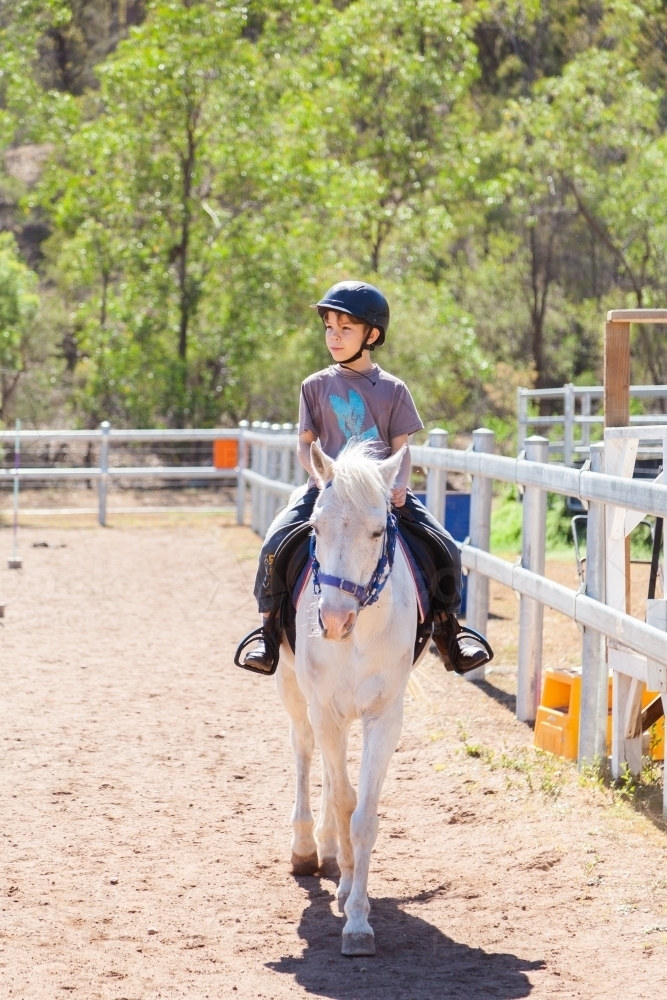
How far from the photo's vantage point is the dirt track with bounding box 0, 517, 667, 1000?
3.99 m

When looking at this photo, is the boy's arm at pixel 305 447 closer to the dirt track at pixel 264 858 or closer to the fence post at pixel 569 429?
the dirt track at pixel 264 858

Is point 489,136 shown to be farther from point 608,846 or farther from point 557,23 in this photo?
point 608,846

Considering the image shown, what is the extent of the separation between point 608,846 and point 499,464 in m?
3.20

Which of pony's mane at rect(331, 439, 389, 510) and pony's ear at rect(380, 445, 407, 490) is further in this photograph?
pony's ear at rect(380, 445, 407, 490)

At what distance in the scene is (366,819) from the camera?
4359 mm

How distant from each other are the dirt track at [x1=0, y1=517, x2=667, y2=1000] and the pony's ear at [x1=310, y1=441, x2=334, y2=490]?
159 centimetres

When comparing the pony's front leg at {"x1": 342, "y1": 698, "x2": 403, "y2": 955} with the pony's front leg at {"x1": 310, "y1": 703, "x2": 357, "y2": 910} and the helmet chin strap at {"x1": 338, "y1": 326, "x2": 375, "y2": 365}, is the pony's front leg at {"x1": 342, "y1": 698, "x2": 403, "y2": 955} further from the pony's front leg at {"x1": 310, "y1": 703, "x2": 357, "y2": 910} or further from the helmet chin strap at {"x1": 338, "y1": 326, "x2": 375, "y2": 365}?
the helmet chin strap at {"x1": 338, "y1": 326, "x2": 375, "y2": 365}

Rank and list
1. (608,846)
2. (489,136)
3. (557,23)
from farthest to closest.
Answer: (557,23) → (489,136) → (608,846)

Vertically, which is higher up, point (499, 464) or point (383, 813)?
point (499, 464)

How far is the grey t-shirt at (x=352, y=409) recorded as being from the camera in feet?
16.4

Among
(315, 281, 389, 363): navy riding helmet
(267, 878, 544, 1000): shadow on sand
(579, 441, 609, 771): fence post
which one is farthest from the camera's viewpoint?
(579, 441, 609, 771): fence post

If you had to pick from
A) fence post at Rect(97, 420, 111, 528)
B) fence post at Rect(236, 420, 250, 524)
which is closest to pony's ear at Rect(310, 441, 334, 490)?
fence post at Rect(236, 420, 250, 524)

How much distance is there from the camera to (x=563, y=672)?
6.70m

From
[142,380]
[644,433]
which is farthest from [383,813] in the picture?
[142,380]
